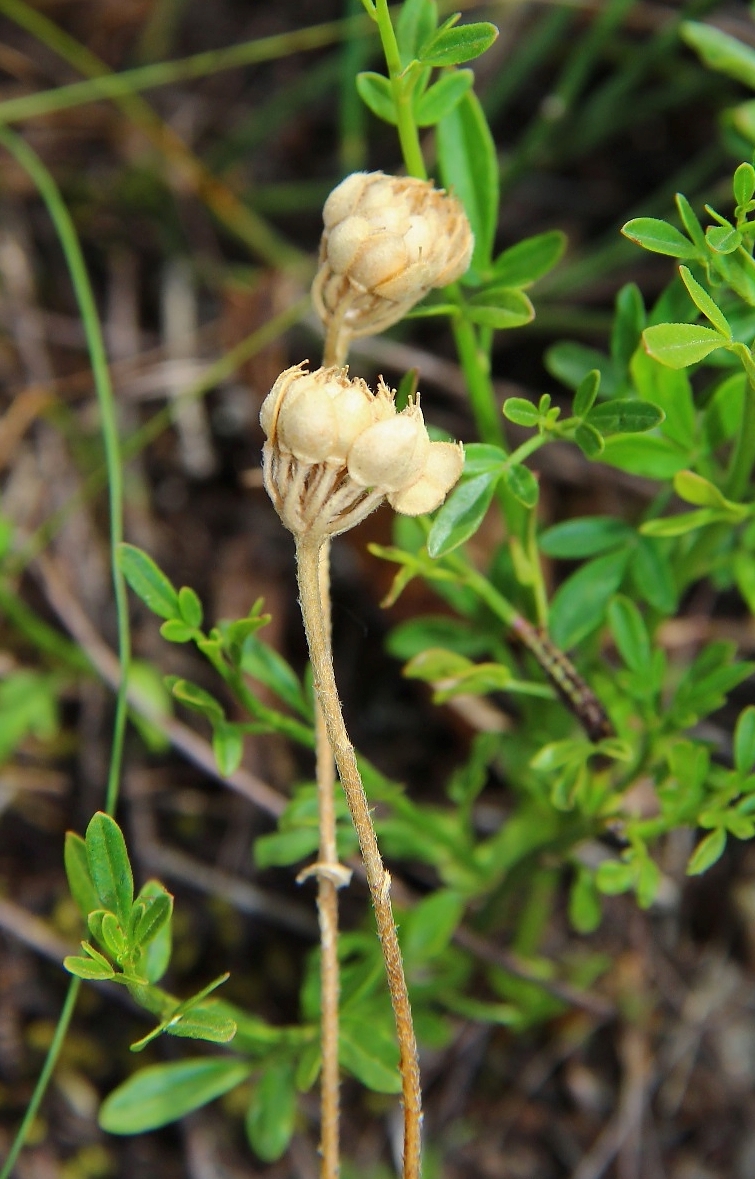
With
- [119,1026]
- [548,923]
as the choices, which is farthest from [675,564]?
[119,1026]

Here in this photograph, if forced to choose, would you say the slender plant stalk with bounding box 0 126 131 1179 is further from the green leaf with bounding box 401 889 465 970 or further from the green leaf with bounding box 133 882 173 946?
the green leaf with bounding box 401 889 465 970

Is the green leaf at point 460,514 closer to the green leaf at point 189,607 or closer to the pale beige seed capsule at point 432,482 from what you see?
the pale beige seed capsule at point 432,482

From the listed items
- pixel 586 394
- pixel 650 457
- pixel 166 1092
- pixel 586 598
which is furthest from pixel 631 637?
pixel 166 1092

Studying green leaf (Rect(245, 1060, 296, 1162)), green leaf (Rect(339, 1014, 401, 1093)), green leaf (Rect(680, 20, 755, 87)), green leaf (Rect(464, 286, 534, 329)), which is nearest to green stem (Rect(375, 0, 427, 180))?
green leaf (Rect(464, 286, 534, 329))

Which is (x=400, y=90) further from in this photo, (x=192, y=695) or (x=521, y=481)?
(x=192, y=695)

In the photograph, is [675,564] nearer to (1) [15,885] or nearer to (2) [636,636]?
(2) [636,636]

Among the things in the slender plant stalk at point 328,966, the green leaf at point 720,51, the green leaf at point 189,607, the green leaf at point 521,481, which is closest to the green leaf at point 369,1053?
the slender plant stalk at point 328,966

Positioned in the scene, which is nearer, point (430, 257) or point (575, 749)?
point (430, 257)
